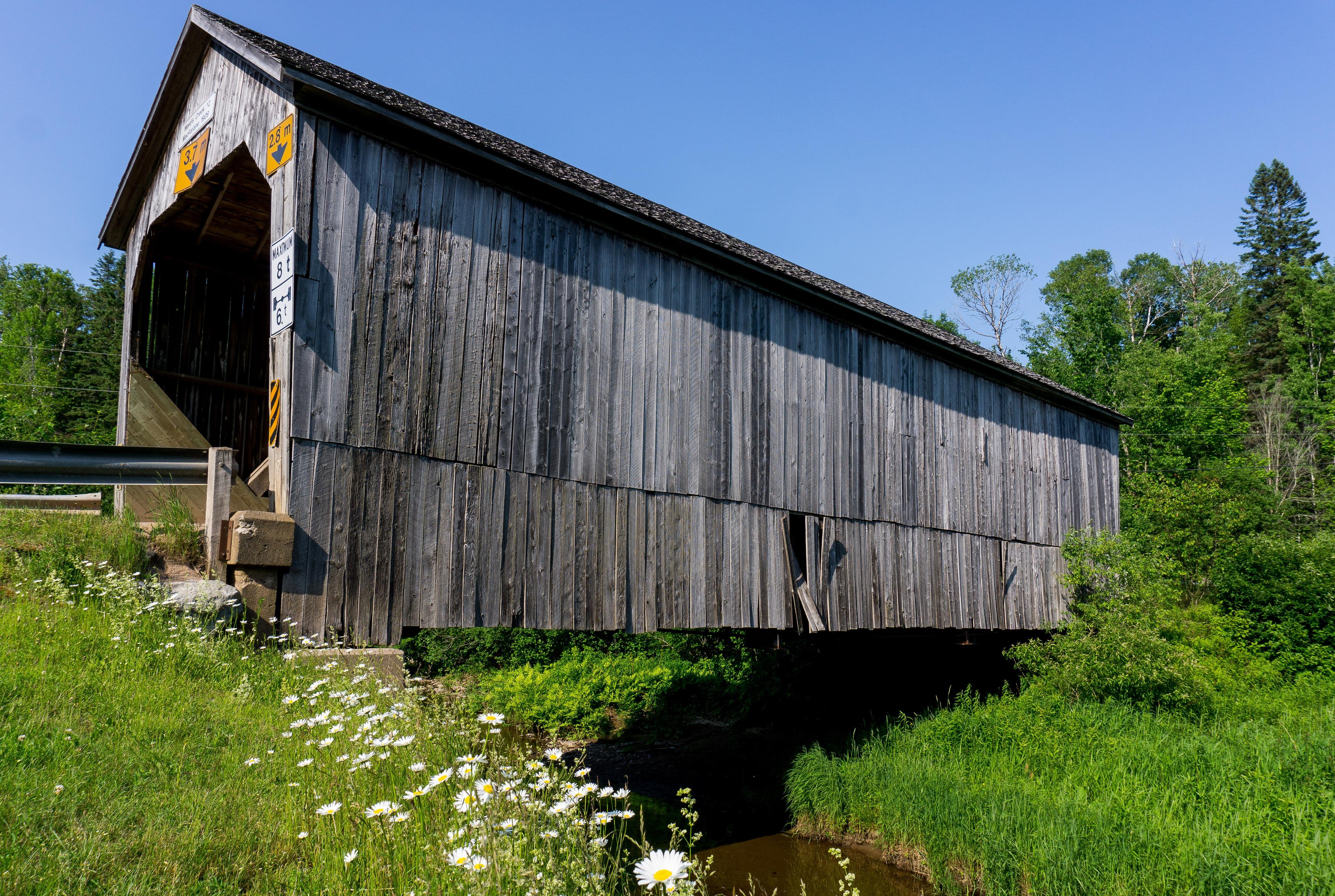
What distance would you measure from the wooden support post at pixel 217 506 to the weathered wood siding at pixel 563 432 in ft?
1.43

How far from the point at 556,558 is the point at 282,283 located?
9.73 feet

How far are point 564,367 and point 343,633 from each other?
9.44ft

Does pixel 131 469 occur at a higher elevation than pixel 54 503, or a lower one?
higher

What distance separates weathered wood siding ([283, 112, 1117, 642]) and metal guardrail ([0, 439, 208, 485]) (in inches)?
31.3

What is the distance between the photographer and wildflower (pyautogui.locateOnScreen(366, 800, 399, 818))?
294 centimetres

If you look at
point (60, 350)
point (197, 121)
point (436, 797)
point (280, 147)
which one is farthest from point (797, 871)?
point (60, 350)

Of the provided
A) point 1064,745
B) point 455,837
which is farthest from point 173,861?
point 1064,745

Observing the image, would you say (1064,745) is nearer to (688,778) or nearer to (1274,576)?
(688,778)

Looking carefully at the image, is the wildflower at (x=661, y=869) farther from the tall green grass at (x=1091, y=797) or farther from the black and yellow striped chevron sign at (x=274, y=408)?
the tall green grass at (x=1091, y=797)

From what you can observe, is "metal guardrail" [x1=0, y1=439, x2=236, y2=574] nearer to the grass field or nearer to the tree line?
the grass field

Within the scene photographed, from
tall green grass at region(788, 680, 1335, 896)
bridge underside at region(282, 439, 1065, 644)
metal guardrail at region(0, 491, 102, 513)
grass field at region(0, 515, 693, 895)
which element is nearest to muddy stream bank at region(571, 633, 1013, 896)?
tall green grass at region(788, 680, 1335, 896)

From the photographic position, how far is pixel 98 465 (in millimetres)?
5445

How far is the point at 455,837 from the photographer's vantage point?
2.83m

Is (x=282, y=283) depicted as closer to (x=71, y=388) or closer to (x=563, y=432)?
(x=563, y=432)
